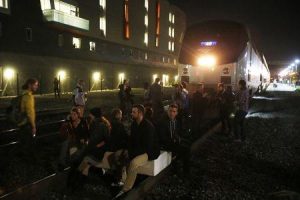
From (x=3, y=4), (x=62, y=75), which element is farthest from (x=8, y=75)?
(x=62, y=75)

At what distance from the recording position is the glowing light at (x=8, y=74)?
89.7 ft

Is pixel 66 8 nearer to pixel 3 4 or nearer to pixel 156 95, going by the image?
→ pixel 3 4

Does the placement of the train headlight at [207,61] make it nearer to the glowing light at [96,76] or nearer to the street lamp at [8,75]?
the street lamp at [8,75]

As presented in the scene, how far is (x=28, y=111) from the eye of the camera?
686 cm

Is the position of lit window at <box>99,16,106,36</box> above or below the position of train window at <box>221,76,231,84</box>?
above

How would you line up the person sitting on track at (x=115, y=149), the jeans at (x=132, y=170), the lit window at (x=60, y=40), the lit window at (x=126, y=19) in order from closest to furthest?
1. the jeans at (x=132, y=170)
2. the person sitting on track at (x=115, y=149)
3. the lit window at (x=60, y=40)
4. the lit window at (x=126, y=19)

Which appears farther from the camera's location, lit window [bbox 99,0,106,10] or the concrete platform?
lit window [bbox 99,0,106,10]

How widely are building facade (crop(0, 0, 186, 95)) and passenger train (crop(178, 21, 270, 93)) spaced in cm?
116

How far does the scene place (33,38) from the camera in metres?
30.8

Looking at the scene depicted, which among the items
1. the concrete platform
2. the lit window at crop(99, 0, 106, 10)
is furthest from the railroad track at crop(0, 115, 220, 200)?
the lit window at crop(99, 0, 106, 10)

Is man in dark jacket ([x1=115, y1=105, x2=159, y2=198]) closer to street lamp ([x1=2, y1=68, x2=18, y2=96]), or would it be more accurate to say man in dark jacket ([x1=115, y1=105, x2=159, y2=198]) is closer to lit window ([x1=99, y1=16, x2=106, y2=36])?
street lamp ([x1=2, y1=68, x2=18, y2=96])

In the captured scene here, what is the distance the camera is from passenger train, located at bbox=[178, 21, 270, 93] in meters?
16.1

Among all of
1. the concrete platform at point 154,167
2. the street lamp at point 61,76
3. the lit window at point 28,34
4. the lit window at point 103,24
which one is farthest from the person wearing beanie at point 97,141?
the lit window at point 103,24

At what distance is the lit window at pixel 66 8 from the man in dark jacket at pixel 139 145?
98.0 feet
